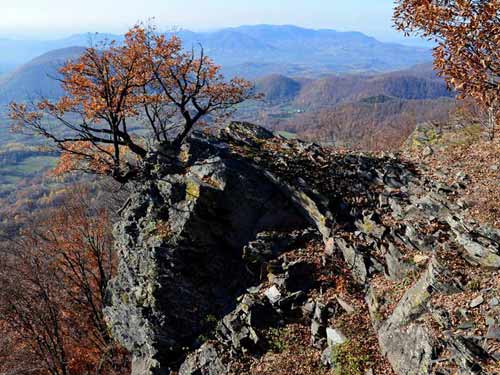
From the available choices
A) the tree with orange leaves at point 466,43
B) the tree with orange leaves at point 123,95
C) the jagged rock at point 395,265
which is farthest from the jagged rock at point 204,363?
the tree with orange leaves at point 466,43

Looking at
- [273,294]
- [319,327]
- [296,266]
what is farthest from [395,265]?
[273,294]

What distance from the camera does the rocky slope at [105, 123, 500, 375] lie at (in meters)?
11.4

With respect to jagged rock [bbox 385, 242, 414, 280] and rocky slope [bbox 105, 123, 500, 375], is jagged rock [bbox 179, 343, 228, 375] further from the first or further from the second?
jagged rock [bbox 385, 242, 414, 280]

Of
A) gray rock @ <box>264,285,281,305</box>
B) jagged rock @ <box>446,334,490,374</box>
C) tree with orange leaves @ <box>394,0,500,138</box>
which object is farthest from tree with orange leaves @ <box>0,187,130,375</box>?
tree with orange leaves @ <box>394,0,500,138</box>

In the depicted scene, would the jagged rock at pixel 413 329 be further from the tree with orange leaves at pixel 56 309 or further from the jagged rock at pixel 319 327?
the tree with orange leaves at pixel 56 309

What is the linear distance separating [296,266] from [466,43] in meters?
9.64

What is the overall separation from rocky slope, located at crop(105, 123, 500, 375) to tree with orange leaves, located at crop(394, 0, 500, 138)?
5.22 m

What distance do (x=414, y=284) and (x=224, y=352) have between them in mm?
7584

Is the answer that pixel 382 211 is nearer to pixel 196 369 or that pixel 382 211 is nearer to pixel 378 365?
pixel 378 365

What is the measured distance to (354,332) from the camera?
40.9 feet

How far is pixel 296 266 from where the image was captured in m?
15.0

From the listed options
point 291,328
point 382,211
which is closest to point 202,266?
point 291,328

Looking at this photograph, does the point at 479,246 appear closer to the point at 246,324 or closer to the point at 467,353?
the point at 467,353

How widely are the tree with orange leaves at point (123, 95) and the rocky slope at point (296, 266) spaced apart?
2.65 m
